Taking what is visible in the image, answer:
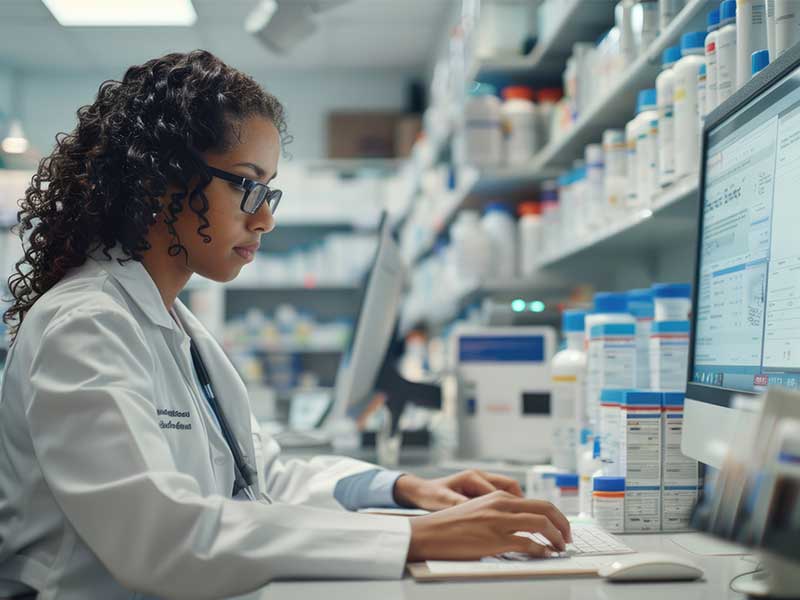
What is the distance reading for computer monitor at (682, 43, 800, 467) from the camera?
0.98 metres

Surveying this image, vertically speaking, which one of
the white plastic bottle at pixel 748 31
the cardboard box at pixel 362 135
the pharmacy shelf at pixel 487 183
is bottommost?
the white plastic bottle at pixel 748 31

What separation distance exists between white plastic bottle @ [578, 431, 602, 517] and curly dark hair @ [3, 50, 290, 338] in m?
0.73

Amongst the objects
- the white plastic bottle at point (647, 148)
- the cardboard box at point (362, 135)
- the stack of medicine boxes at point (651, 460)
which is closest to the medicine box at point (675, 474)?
the stack of medicine boxes at point (651, 460)

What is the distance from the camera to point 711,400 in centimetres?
117

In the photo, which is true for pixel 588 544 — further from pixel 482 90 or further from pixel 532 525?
pixel 482 90

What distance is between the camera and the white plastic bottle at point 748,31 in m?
1.32

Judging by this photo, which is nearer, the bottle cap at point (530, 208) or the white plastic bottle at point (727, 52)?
the white plastic bottle at point (727, 52)

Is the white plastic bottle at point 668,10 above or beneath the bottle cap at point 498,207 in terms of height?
above

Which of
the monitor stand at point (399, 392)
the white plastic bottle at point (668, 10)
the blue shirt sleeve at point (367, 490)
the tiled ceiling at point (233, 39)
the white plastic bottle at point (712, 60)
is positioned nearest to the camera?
the white plastic bottle at point (712, 60)

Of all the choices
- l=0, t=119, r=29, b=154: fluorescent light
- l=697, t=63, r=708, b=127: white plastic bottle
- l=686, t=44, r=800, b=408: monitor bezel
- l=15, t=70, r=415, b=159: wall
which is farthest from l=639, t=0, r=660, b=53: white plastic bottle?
l=15, t=70, r=415, b=159: wall

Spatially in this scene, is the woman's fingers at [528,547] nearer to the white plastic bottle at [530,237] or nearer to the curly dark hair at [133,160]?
the curly dark hair at [133,160]

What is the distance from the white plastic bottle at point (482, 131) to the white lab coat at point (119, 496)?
6.24ft

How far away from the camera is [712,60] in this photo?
4.74 ft

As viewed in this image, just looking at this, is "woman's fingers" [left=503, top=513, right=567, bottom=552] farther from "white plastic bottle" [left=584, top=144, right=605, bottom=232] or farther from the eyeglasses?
"white plastic bottle" [left=584, top=144, right=605, bottom=232]
